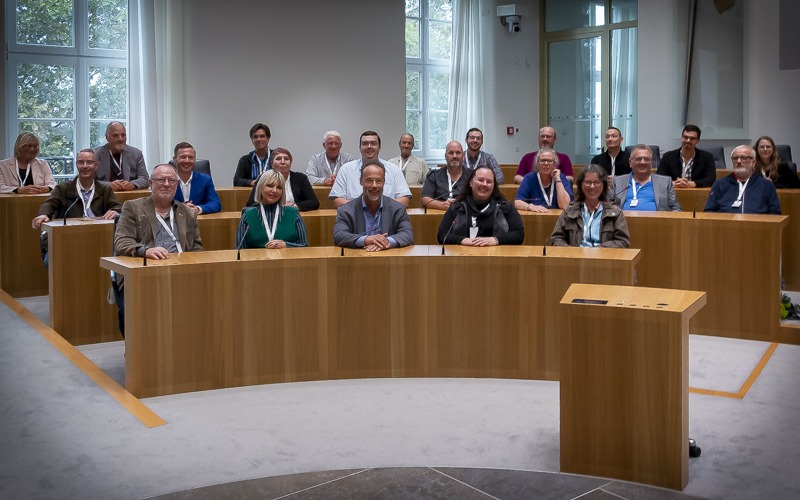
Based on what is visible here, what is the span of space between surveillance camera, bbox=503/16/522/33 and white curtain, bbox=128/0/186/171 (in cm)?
465

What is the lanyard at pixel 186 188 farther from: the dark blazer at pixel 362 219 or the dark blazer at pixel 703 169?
the dark blazer at pixel 703 169

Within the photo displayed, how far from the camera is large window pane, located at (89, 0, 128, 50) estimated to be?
9.65m

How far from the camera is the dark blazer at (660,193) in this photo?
6152 millimetres

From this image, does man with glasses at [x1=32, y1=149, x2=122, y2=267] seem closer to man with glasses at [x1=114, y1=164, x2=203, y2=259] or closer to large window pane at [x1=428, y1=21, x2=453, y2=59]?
man with glasses at [x1=114, y1=164, x2=203, y2=259]

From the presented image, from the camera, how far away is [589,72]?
40.7 feet

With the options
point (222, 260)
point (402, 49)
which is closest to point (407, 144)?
point (402, 49)

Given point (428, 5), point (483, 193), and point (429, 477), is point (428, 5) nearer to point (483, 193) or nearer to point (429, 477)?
point (483, 193)

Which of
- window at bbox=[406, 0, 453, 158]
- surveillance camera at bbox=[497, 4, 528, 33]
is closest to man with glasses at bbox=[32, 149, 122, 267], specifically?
window at bbox=[406, 0, 453, 158]

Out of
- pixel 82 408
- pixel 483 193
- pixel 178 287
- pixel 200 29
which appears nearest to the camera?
pixel 82 408

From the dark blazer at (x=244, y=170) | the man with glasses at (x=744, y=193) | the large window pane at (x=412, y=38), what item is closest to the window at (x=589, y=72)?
the large window pane at (x=412, y=38)

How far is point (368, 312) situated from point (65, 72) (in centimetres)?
646

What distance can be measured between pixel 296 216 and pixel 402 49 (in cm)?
644

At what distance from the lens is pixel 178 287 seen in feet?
13.8

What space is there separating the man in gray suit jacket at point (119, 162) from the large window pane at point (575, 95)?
6869 mm
